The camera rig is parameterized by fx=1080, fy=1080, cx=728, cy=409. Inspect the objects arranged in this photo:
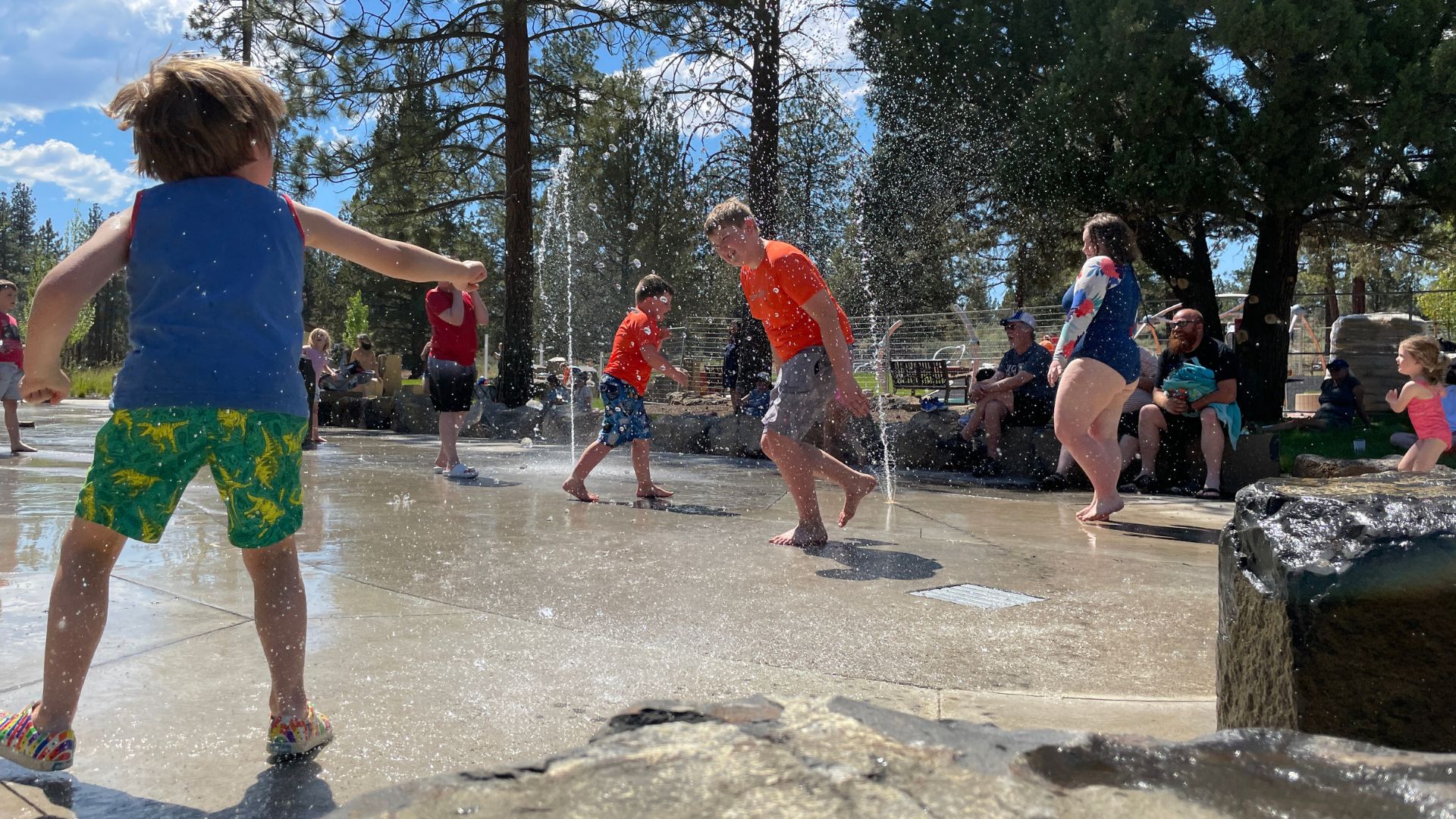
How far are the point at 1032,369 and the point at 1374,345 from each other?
930 cm

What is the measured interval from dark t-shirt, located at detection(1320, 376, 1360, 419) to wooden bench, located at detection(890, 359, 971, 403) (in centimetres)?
473

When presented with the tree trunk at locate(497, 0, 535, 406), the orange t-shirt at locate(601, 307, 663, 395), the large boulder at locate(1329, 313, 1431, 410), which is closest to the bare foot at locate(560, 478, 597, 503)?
the orange t-shirt at locate(601, 307, 663, 395)

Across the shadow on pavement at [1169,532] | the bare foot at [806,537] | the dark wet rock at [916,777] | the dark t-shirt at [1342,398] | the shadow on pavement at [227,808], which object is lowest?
the shadow on pavement at [227,808]

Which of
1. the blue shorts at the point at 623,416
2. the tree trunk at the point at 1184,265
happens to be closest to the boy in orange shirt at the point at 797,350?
the blue shorts at the point at 623,416

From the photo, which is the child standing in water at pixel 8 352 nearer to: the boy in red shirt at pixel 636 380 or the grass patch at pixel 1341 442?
the boy in red shirt at pixel 636 380

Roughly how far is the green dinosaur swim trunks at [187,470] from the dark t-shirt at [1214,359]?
6499 mm

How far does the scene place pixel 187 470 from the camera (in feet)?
7.40

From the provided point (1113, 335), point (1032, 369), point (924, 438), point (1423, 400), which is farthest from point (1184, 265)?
point (1113, 335)

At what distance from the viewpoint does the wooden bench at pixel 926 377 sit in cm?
1550

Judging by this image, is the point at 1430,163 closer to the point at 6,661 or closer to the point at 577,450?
the point at 577,450

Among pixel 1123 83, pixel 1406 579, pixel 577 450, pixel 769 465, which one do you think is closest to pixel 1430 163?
pixel 1123 83

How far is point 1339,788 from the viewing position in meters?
1.26

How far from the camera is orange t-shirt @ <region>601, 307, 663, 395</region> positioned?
684cm

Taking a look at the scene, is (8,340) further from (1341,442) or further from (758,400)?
(1341,442)
